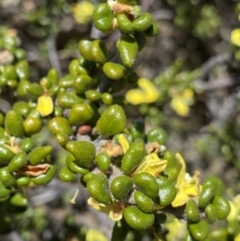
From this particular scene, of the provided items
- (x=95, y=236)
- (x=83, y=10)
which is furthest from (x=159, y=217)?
(x=83, y=10)

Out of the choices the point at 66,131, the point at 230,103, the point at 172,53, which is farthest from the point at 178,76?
the point at 66,131

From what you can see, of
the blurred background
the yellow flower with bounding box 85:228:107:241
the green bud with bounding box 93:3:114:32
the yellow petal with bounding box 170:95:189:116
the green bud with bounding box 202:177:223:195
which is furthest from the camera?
the yellow petal with bounding box 170:95:189:116

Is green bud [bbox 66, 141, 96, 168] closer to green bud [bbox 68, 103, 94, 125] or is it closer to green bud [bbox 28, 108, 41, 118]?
green bud [bbox 68, 103, 94, 125]

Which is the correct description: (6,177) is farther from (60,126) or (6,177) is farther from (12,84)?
(12,84)

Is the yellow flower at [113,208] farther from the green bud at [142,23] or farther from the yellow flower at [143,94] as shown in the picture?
the yellow flower at [143,94]

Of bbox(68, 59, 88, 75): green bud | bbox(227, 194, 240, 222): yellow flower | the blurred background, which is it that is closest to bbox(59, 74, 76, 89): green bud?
bbox(68, 59, 88, 75): green bud
